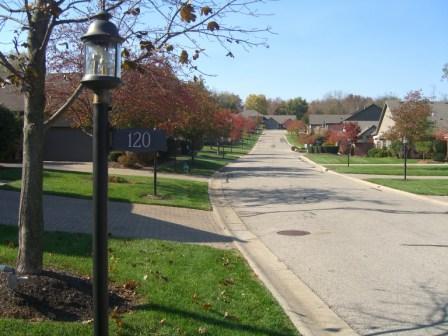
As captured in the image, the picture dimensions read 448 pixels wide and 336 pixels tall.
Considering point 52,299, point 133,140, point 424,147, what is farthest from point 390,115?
point 133,140

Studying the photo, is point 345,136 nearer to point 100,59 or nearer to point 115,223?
point 115,223

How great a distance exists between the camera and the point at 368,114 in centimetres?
12162

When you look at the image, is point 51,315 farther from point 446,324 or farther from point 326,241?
point 326,241

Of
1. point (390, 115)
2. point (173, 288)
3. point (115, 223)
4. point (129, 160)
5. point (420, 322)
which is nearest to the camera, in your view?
point (420, 322)

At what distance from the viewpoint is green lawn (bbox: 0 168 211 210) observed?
17.1 m

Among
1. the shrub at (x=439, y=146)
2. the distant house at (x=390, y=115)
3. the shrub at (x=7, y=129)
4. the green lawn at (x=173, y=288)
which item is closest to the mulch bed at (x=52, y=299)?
the green lawn at (x=173, y=288)

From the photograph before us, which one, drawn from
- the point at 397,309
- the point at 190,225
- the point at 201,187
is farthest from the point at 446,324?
the point at 201,187

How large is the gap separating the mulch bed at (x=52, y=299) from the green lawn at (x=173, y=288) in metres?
0.24

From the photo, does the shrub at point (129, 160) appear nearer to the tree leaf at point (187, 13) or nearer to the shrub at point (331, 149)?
the tree leaf at point (187, 13)

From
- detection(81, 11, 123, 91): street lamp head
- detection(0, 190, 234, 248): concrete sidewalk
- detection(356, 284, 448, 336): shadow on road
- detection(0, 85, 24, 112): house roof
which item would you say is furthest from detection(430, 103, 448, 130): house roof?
detection(81, 11, 123, 91): street lamp head

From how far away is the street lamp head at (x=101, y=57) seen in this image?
3.88 m

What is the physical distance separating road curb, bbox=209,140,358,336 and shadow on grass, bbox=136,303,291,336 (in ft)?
1.32

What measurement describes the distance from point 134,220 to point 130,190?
6184 millimetres

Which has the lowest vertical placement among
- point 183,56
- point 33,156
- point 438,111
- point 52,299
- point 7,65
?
point 52,299
